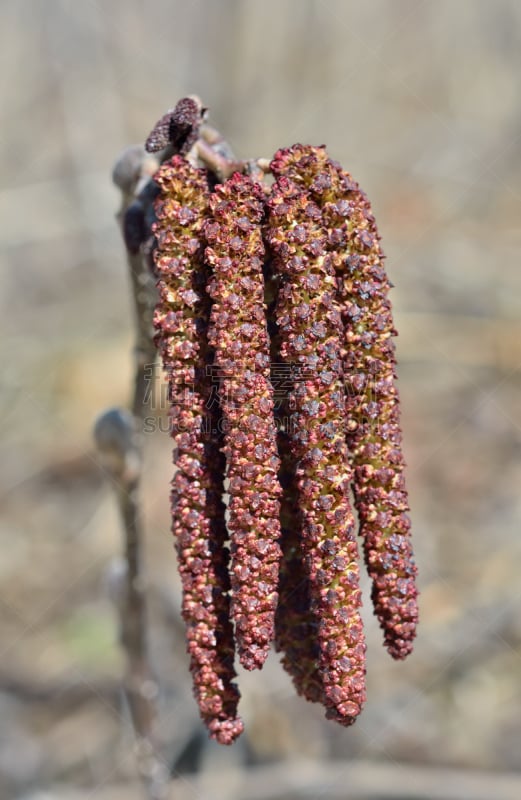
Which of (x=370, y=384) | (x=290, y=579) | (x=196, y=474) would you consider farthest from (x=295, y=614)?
(x=370, y=384)

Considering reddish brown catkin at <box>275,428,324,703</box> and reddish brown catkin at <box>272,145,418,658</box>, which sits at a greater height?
reddish brown catkin at <box>272,145,418,658</box>

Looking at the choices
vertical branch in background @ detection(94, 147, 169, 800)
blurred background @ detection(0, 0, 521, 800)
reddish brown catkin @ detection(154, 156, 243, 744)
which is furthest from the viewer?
blurred background @ detection(0, 0, 521, 800)

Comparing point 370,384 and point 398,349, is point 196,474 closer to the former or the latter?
point 370,384

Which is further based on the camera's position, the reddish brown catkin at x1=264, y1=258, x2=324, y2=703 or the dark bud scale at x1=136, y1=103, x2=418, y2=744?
the reddish brown catkin at x1=264, y1=258, x2=324, y2=703

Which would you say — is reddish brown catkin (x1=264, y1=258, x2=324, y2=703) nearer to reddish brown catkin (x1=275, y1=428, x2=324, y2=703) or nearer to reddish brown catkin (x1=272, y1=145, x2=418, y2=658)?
reddish brown catkin (x1=275, y1=428, x2=324, y2=703)

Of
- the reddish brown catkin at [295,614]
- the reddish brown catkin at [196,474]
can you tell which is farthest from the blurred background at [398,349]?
the reddish brown catkin at [196,474]

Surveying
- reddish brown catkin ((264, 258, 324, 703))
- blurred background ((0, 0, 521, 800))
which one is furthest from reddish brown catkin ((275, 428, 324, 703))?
blurred background ((0, 0, 521, 800))
